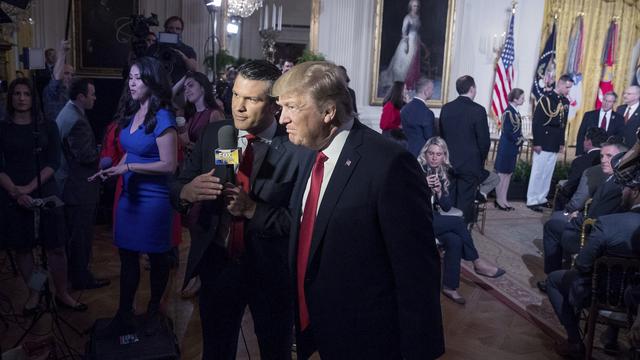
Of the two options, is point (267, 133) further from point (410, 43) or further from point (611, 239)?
point (410, 43)

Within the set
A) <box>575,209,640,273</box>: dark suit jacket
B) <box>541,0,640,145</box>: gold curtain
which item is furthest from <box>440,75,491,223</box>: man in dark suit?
<box>541,0,640,145</box>: gold curtain

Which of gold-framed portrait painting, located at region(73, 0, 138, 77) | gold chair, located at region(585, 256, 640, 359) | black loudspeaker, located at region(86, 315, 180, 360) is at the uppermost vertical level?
gold-framed portrait painting, located at region(73, 0, 138, 77)

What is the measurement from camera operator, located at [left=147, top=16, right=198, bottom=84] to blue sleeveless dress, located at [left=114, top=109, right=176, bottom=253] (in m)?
1.87

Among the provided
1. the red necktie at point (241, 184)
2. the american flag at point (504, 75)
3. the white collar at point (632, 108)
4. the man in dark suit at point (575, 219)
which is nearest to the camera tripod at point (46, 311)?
the red necktie at point (241, 184)

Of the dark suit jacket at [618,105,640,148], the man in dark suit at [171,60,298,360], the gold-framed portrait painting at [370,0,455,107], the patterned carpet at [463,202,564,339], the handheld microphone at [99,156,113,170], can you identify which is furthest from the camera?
the gold-framed portrait painting at [370,0,455,107]

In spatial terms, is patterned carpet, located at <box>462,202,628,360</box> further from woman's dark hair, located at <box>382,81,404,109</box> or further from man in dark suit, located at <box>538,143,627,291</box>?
woman's dark hair, located at <box>382,81,404,109</box>

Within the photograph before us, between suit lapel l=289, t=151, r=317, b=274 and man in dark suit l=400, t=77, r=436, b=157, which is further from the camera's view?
man in dark suit l=400, t=77, r=436, b=157

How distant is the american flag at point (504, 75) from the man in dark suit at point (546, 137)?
9.42ft

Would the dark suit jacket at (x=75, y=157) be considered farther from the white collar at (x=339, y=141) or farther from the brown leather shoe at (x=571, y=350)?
the brown leather shoe at (x=571, y=350)

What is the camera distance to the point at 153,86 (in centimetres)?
318

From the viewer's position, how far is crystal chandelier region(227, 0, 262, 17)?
354 inches

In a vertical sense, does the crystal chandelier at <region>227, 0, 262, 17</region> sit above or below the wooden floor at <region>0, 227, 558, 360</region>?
above

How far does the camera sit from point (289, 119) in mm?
1952

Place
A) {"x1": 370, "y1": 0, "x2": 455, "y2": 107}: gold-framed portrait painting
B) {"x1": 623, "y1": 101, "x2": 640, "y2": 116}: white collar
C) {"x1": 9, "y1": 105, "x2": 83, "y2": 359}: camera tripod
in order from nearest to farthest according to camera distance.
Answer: {"x1": 9, "y1": 105, "x2": 83, "y2": 359}: camera tripod
{"x1": 623, "y1": 101, "x2": 640, "y2": 116}: white collar
{"x1": 370, "y1": 0, "x2": 455, "y2": 107}: gold-framed portrait painting
